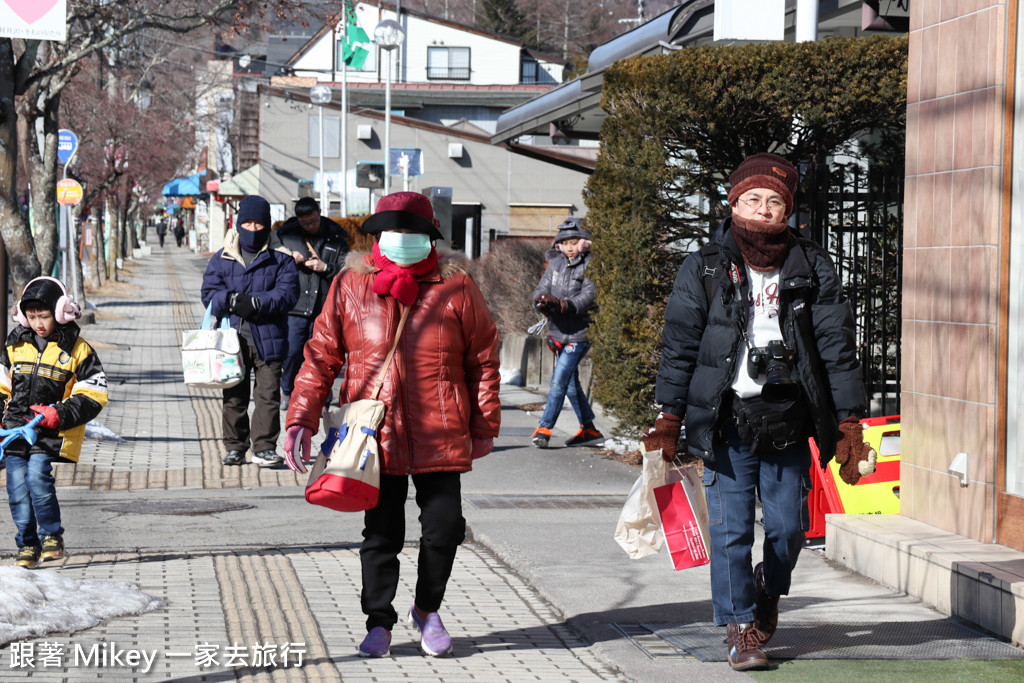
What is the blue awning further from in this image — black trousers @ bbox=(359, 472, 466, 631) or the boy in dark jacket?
black trousers @ bbox=(359, 472, 466, 631)

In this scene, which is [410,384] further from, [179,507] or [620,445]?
[620,445]

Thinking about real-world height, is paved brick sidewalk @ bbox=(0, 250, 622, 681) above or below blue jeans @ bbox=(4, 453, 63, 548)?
below

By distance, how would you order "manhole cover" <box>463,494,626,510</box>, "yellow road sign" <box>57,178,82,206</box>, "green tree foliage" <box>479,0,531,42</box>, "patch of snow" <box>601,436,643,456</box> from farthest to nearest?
1. "green tree foliage" <box>479,0,531,42</box>
2. "yellow road sign" <box>57,178,82,206</box>
3. "patch of snow" <box>601,436,643,456</box>
4. "manhole cover" <box>463,494,626,510</box>

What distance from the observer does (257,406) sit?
32.5 ft

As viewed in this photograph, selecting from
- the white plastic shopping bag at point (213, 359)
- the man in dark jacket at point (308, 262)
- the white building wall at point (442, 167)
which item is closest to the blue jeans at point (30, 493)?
the white plastic shopping bag at point (213, 359)

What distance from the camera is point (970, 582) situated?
542 centimetres

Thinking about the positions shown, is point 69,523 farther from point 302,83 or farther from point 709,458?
point 302,83

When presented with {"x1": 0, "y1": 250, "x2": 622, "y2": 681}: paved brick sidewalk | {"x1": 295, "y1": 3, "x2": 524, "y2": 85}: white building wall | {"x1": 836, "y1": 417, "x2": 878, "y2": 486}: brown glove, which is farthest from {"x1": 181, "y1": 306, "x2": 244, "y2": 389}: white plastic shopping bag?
{"x1": 295, "y1": 3, "x2": 524, "y2": 85}: white building wall

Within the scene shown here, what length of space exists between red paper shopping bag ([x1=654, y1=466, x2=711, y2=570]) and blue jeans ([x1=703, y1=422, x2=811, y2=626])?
0.09 m

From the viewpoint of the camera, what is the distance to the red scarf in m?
4.80

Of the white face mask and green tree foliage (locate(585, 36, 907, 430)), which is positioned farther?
green tree foliage (locate(585, 36, 907, 430))

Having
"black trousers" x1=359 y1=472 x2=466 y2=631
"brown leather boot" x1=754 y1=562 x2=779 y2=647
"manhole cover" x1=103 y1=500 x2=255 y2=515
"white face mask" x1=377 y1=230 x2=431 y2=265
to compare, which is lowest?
"manhole cover" x1=103 y1=500 x2=255 y2=515

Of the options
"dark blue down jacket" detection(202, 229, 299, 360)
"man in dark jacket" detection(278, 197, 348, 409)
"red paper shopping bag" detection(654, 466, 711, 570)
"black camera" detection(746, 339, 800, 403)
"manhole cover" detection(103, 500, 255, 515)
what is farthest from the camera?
"man in dark jacket" detection(278, 197, 348, 409)

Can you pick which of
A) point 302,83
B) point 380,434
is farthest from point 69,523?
point 302,83
